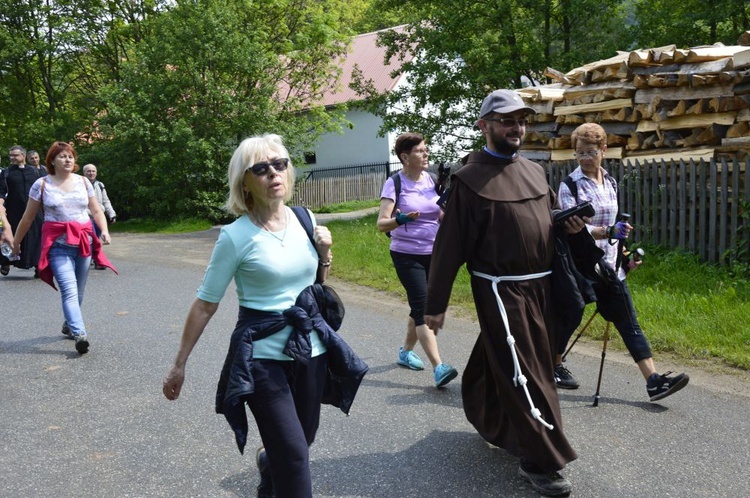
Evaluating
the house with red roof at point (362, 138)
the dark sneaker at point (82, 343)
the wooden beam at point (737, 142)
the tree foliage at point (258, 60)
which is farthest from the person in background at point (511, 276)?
the house with red roof at point (362, 138)

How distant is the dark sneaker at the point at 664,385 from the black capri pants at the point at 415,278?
1670 mm

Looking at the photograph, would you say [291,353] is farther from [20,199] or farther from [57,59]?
[57,59]

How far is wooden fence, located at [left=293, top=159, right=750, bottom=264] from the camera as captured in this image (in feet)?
30.3

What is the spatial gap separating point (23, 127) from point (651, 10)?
2195 cm

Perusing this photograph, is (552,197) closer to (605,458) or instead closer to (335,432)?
(605,458)

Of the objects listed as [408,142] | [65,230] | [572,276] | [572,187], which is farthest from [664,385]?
[65,230]

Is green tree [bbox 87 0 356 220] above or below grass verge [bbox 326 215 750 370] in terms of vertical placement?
above

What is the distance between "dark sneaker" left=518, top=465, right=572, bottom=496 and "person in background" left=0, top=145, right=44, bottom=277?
33.0 feet

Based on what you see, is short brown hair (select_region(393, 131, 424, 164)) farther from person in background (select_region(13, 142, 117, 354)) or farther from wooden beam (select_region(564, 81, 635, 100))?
wooden beam (select_region(564, 81, 635, 100))

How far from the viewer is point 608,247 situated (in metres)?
5.47

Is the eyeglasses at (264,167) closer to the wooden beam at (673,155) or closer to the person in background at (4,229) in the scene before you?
the wooden beam at (673,155)

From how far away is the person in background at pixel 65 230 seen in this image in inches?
281

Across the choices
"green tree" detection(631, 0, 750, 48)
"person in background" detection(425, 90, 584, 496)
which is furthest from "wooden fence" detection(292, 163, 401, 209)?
"person in background" detection(425, 90, 584, 496)

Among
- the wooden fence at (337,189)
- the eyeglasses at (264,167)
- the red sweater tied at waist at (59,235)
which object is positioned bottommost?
the wooden fence at (337,189)
